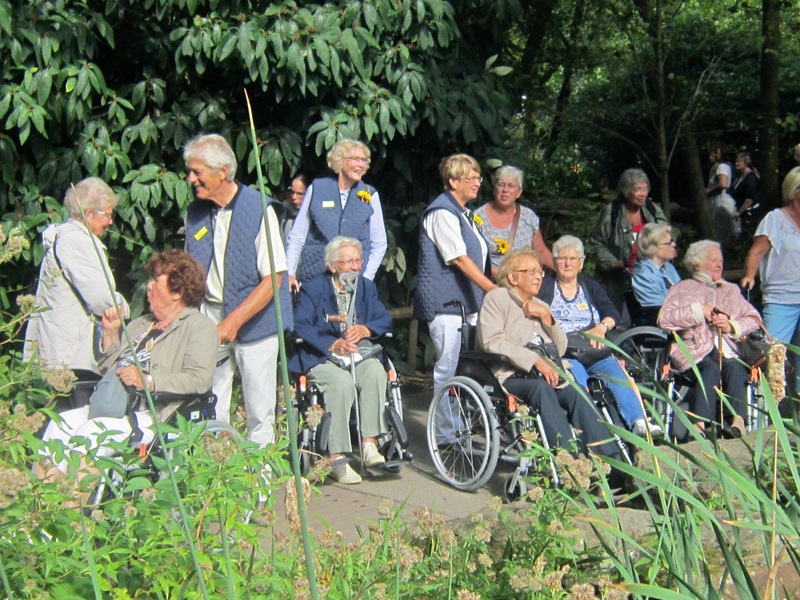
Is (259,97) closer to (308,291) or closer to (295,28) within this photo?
(295,28)

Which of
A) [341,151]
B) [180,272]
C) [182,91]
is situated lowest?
[180,272]

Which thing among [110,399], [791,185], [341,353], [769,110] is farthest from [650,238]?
[769,110]

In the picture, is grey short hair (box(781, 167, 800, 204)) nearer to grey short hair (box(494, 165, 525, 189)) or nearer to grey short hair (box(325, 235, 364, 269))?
grey short hair (box(494, 165, 525, 189))

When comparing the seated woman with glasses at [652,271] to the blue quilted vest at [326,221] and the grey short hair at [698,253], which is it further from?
the blue quilted vest at [326,221]

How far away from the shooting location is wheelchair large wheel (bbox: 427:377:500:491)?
5.96 m

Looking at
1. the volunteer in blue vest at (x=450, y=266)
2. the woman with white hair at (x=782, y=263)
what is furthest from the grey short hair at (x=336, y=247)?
the woman with white hair at (x=782, y=263)

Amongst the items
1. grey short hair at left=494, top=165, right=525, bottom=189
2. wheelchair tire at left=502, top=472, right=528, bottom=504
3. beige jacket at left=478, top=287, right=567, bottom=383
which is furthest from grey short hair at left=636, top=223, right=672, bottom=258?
wheelchair tire at left=502, top=472, right=528, bottom=504

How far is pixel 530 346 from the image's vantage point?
6.07 metres

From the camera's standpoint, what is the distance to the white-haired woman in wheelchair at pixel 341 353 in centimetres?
624

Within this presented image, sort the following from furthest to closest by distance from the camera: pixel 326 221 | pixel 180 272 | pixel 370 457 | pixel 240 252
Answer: pixel 326 221
pixel 370 457
pixel 240 252
pixel 180 272

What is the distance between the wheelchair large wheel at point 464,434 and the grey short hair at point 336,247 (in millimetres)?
932

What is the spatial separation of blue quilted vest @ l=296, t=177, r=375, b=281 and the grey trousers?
717 mm

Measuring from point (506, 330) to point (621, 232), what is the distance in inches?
88.2

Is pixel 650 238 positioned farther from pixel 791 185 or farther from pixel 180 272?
pixel 180 272
